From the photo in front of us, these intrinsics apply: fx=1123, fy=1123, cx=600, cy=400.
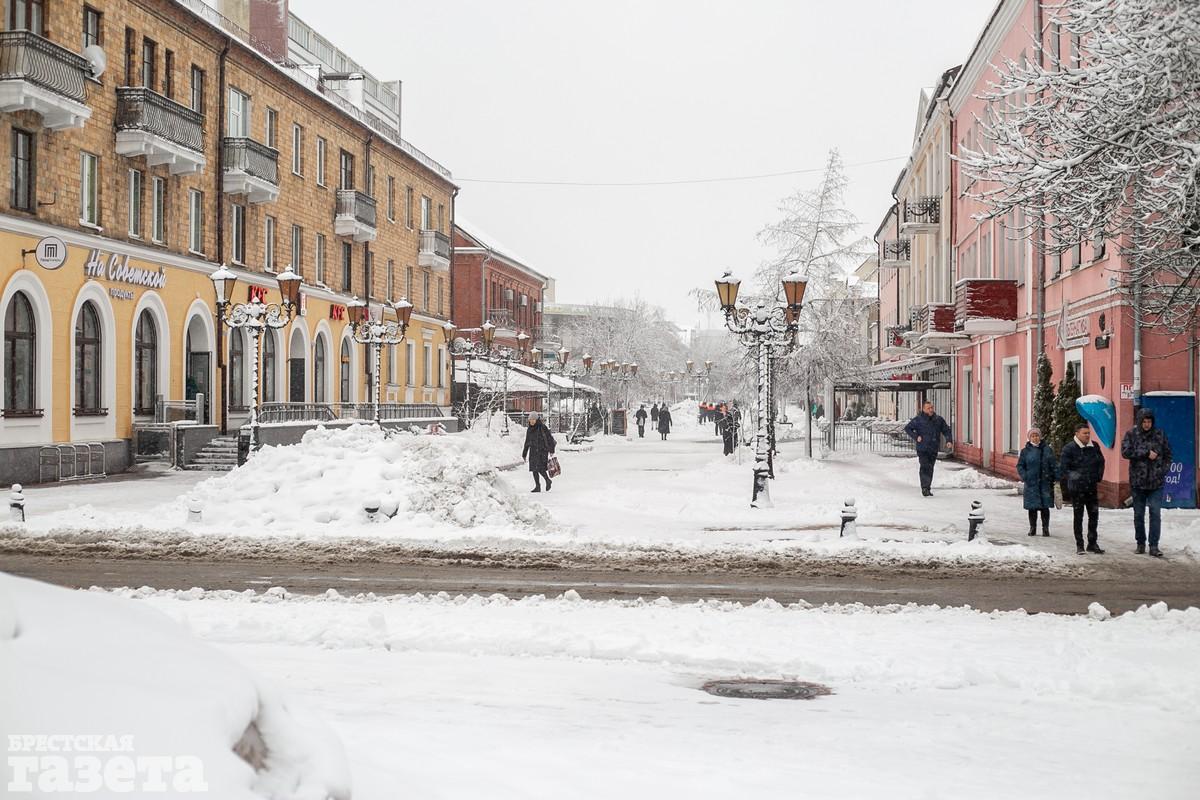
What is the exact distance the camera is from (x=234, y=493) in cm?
1691

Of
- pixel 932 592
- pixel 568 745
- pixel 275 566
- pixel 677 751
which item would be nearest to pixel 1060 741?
pixel 677 751

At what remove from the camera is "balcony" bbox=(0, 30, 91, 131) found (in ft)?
73.5

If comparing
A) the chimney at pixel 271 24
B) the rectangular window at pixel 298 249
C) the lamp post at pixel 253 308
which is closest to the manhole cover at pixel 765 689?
the lamp post at pixel 253 308

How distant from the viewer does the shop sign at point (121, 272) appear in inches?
1009

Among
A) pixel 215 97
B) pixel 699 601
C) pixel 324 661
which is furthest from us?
pixel 215 97

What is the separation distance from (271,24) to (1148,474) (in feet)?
122

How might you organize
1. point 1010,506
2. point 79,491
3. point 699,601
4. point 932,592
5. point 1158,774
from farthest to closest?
point 79,491 < point 1010,506 < point 932,592 < point 699,601 < point 1158,774

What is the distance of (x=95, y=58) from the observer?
84.0ft

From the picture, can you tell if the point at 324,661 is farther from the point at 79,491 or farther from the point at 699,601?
the point at 79,491

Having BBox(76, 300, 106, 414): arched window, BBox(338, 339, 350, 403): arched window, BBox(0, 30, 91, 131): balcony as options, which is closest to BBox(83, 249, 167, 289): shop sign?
BBox(76, 300, 106, 414): arched window

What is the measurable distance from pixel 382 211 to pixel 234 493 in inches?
1189

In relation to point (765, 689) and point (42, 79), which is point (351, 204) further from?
point (765, 689)

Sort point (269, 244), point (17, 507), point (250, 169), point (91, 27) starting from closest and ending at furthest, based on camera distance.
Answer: point (17, 507) < point (91, 27) < point (250, 169) < point (269, 244)

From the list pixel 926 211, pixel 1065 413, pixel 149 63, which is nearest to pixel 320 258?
pixel 149 63
